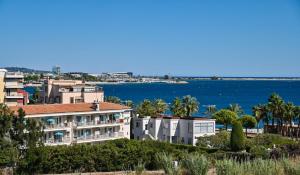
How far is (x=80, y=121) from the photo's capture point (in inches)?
1864

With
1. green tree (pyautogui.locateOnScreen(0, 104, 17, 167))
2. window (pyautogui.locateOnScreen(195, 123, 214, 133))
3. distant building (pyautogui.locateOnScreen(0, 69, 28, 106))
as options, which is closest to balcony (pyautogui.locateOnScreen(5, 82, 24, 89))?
distant building (pyautogui.locateOnScreen(0, 69, 28, 106))

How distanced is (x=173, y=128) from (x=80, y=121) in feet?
31.9

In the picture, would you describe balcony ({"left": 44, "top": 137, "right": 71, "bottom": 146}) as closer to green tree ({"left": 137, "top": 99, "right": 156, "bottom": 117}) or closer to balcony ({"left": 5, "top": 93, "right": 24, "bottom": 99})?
green tree ({"left": 137, "top": 99, "right": 156, "bottom": 117})

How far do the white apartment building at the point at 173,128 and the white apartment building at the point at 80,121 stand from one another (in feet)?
5.20

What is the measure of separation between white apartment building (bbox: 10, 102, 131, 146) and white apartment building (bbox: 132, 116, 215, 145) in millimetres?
1586

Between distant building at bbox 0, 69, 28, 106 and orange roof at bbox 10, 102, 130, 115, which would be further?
distant building at bbox 0, 69, 28, 106

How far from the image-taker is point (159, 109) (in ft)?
205

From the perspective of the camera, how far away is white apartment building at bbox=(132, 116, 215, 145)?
1927 inches

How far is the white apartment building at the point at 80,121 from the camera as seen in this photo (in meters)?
44.3

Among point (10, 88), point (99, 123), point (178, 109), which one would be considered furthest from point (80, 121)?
point (178, 109)

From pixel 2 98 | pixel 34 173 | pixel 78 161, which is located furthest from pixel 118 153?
pixel 2 98

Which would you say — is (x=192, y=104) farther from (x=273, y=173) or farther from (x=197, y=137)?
(x=273, y=173)

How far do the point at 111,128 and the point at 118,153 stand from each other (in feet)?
67.5

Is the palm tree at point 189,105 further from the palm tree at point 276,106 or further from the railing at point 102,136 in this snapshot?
the railing at point 102,136
